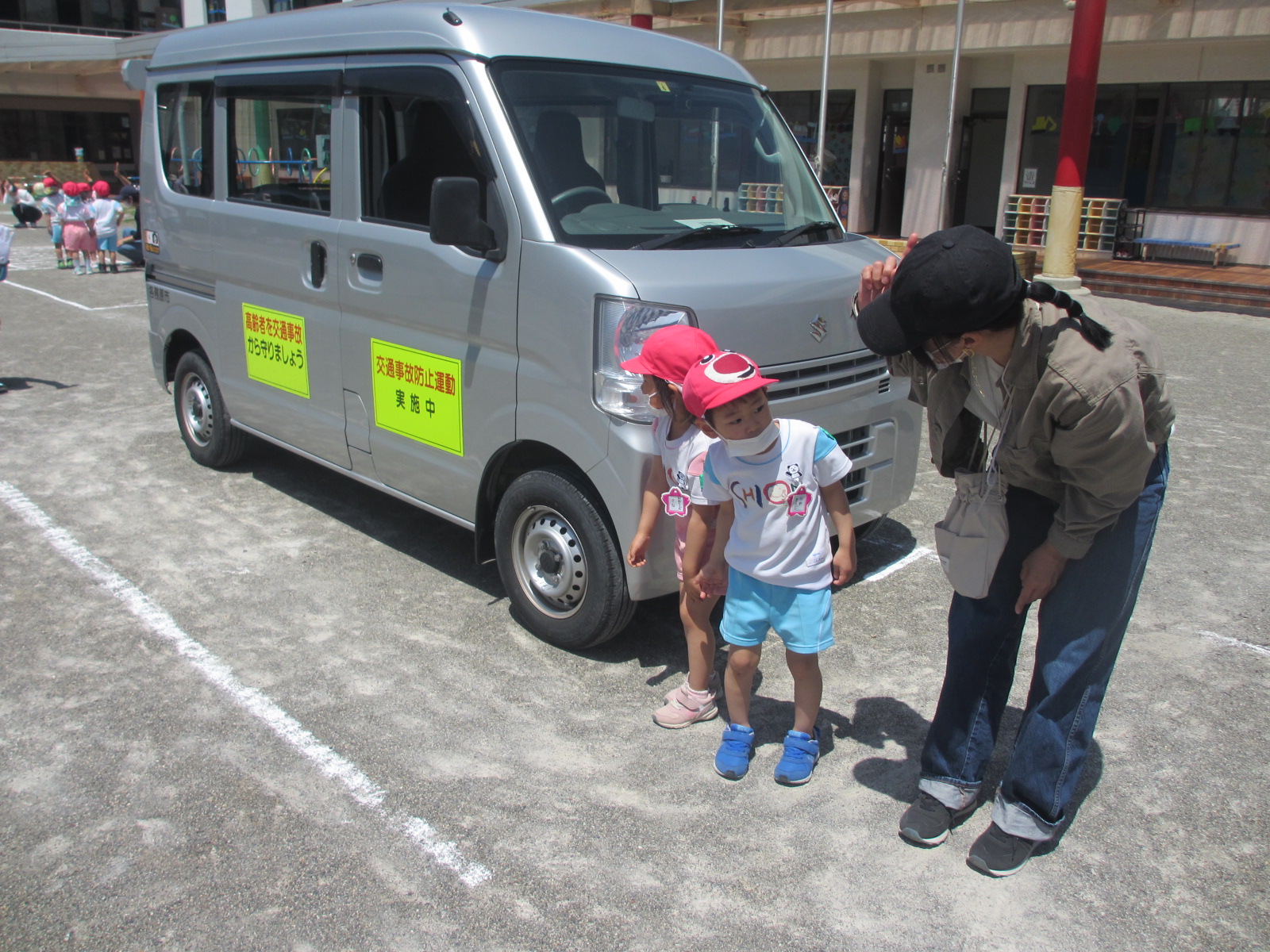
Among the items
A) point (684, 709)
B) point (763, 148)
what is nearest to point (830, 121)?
point (763, 148)

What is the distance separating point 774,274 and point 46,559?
3.70 metres

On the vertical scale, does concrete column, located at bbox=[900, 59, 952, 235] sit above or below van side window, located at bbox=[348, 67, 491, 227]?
above

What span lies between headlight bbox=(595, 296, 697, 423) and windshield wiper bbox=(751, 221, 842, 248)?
78 cm

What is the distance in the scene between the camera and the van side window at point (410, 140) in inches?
153

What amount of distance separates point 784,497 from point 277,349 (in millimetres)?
3139

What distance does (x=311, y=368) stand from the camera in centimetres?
484

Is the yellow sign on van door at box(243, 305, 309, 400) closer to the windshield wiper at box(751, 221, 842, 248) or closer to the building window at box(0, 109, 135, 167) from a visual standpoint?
the windshield wiper at box(751, 221, 842, 248)

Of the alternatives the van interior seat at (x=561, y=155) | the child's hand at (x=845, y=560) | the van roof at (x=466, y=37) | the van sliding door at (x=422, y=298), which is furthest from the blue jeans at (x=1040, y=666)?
the van roof at (x=466, y=37)

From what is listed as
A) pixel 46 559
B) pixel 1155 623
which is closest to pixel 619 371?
pixel 1155 623

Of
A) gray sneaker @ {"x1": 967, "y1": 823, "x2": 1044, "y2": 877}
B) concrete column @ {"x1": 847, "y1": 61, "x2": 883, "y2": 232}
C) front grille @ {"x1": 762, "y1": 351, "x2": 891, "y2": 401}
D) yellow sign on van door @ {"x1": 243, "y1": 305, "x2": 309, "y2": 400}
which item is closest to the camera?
gray sneaker @ {"x1": 967, "y1": 823, "x2": 1044, "y2": 877}

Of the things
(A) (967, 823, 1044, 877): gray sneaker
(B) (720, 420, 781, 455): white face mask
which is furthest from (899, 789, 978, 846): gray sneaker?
(B) (720, 420, 781, 455): white face mask

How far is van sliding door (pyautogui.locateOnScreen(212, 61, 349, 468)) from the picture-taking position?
15.0 feet

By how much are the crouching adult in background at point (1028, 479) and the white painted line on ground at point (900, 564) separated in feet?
5.80

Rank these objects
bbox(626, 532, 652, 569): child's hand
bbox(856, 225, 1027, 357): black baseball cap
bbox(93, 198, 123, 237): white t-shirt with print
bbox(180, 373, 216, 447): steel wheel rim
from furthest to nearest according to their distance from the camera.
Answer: bbox(93, 198, 123, 237): white t-shirt with print → bbox(180, 373, 216, 447): steel wheel rim → bbox(626, 532, 652, 569): child's hand → bbox(856, 225, 1027, 357): black baseball cap
